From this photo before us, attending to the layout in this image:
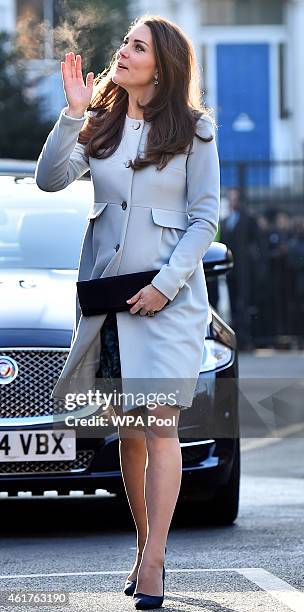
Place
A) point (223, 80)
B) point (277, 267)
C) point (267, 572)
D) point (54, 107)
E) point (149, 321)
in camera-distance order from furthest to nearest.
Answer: point (223, 80)
point (54, 107)
point (277, 267)
point (267, 572)
point (149, 321)

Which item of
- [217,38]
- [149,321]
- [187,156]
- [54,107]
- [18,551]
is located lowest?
[18,551]

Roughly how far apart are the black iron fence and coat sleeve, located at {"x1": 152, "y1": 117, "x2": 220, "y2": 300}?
12128 mm

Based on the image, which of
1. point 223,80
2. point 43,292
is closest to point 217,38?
point 223,80

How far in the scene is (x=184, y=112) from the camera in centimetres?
518

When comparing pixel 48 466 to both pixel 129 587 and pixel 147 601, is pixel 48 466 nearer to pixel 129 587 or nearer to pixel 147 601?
pixel 129 587

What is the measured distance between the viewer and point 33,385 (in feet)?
20.9

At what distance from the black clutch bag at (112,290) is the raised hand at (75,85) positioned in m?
0.54

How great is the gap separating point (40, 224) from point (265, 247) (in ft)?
33.7

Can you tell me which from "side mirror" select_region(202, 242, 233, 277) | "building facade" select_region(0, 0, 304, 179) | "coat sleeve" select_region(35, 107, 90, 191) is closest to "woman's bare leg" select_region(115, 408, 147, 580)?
"coat sleeve" select_region(35, 107, 90, 191)

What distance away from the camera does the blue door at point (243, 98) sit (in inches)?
1031

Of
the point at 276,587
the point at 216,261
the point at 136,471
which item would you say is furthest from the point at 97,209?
the point at 216,261

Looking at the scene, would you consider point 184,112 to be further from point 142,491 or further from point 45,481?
point 45,481

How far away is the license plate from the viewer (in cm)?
629

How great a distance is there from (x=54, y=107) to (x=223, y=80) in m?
7.30
